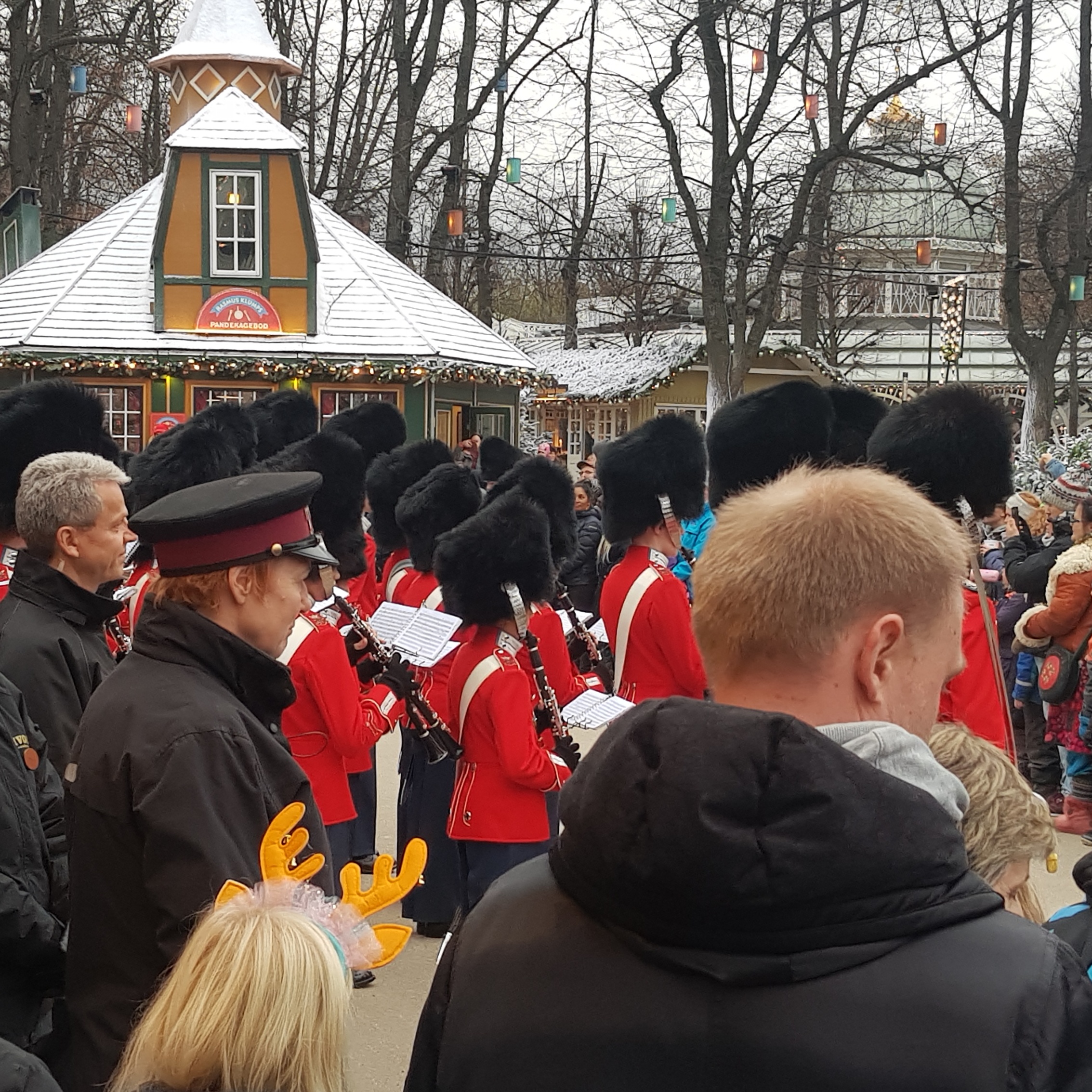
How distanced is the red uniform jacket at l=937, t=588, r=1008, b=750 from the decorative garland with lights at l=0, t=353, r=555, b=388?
49.3ft

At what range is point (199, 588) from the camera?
2818mm

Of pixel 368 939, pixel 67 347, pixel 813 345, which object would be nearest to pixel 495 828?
pixel 368 939

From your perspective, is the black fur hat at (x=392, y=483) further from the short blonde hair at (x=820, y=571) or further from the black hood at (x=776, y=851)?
the black hood at (x=776, y=851)

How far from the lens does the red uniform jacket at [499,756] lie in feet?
16.8

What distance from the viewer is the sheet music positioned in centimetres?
516

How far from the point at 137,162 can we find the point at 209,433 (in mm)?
24063

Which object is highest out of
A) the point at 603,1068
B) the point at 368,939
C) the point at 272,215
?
the point at 272,215

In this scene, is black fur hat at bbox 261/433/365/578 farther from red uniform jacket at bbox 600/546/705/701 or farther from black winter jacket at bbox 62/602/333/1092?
black winter jacket at bbox 62/602/333/1092

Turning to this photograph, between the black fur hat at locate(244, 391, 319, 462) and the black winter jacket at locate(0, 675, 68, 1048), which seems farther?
the black fur hat at locate(244, 391, 319, 462)

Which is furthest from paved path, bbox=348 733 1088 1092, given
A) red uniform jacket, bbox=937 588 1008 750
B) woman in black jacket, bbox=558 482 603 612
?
woman in black jacket, bbox=558 482 603 612

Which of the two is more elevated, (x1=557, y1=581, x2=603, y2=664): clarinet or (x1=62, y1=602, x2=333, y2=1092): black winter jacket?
(x1=62, y1=602, x2=333, y2=1092): black winter jacket

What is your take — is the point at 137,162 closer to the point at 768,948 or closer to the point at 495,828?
the point at 495,828

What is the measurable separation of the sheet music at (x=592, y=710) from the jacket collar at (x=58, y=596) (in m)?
1.83

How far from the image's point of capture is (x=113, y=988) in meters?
A: 2.58
